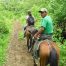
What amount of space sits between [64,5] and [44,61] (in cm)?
542

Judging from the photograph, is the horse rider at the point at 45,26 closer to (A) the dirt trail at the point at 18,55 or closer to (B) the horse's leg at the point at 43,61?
(B) the horse's leg at the point at 43,61

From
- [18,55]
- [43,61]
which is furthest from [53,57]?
[18,55]

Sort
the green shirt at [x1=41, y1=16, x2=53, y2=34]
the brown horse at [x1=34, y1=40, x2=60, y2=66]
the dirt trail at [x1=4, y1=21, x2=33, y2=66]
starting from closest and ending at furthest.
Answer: the brown horse at [x1=34, y1=40, x2=60, y2=66] → the green shirt at [x1=41, y1=16, x2=53, y2=34] → the dirt trail at [x1=4, y1=21, x2=33, y2=66]

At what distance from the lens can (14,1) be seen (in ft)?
200

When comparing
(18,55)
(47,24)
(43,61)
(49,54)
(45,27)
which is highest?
(47,24)

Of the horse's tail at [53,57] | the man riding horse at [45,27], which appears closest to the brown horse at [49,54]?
the horse's tail at [53,57]

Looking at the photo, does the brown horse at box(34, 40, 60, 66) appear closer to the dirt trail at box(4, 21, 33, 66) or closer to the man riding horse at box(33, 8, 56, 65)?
the man riding horse at box(33, 8, 56, 65)

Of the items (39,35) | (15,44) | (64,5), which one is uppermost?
(64,5)

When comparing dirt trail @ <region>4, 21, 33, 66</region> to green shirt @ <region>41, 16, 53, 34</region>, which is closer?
green shirt @ <region>41, 16, 53, 34</region>

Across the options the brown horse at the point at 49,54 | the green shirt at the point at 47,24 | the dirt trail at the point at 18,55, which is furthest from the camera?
the dirt trail at the point at 18,55

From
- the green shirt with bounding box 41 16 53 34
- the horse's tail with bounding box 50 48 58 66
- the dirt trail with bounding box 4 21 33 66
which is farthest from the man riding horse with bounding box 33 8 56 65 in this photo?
the dirt trail with bounding box 4 21 33 66

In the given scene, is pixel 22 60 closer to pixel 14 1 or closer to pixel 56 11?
pixel 56 11

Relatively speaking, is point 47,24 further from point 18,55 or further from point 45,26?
point 18,55

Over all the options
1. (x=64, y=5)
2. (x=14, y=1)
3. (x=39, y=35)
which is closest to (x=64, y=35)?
(x=64, y=5)
